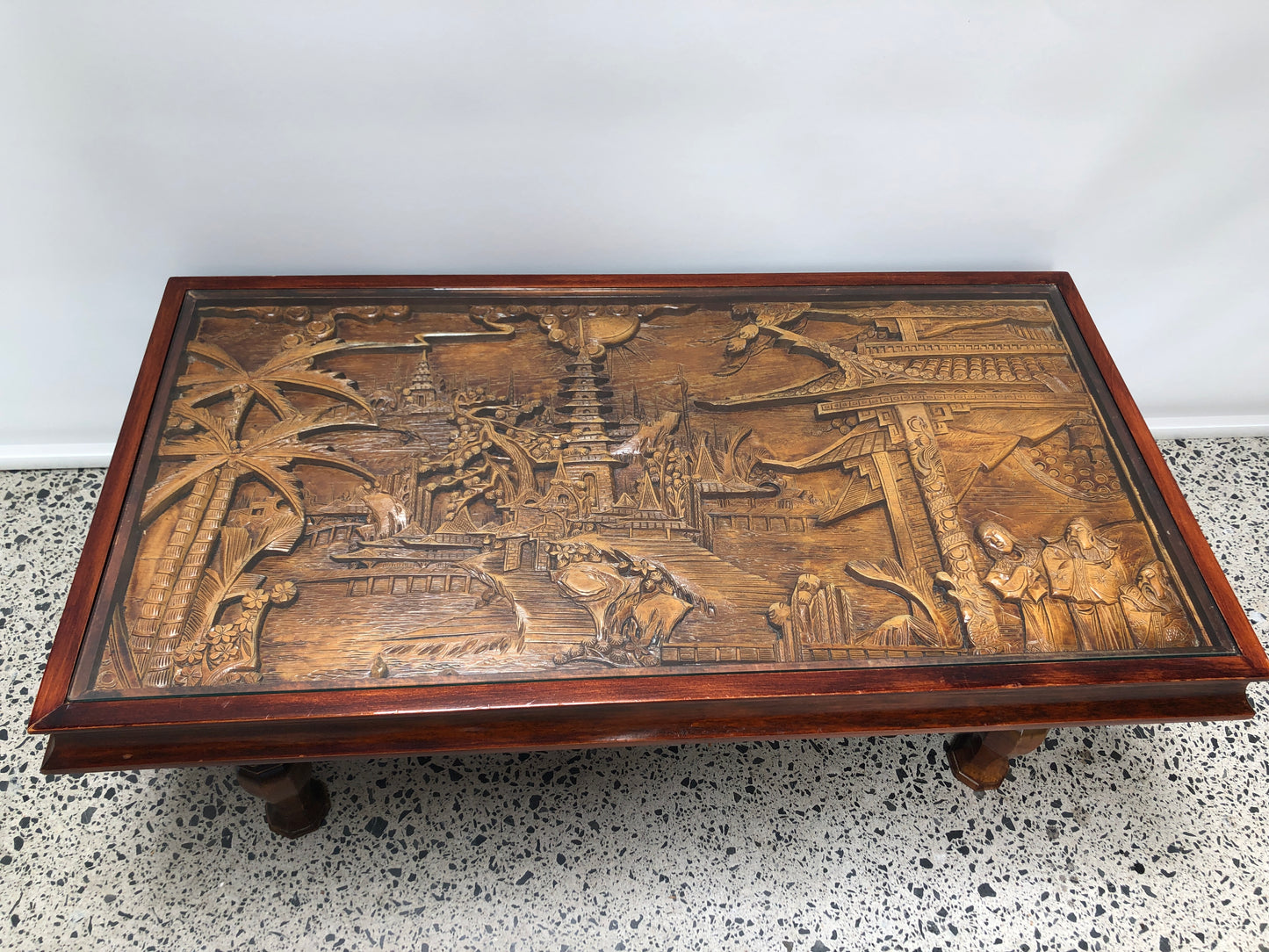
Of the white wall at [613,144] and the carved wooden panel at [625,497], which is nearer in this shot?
the carved wooden panel at [625,497]

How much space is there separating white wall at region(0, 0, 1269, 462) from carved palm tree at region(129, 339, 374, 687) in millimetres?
269

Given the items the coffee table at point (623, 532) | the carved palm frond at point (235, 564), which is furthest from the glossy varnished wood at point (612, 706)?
the carved palm frond at point (235, 564)

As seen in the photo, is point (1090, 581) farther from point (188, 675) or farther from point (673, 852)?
point (188, 675)

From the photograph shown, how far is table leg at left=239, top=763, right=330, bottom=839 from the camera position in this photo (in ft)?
4.15

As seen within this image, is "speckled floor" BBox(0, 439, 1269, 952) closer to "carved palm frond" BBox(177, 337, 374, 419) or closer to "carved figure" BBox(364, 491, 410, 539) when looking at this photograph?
"carved figure" BBox(364, 491, 410, 539)

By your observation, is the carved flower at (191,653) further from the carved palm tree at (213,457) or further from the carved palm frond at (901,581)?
the carved palm frond at (901,581)

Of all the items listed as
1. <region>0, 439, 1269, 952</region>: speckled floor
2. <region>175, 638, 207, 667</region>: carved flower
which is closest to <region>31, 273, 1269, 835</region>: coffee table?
<region>175, 638, 207, 667</region>: carved flower

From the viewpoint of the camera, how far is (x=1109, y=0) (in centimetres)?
127

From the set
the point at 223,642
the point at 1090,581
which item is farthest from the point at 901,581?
the point at 223,642

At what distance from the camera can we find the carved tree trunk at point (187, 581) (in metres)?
1.08

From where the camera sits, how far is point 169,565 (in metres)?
1.16

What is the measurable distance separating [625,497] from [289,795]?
0.72m

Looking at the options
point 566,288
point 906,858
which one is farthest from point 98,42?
point 906,858

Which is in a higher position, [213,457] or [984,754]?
[213,457]
